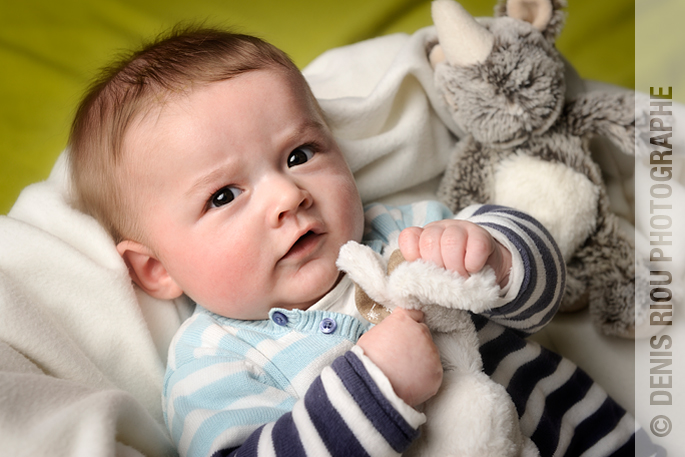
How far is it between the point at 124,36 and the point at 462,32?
0.93 meters

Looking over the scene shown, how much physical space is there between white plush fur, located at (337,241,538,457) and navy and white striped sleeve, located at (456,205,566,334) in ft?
0.37

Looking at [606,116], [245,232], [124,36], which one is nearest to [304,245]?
[245,232]

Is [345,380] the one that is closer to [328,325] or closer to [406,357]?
[406,357]

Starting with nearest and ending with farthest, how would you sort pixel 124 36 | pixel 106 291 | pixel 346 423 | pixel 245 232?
pixel 346 423 < pixel 245 232 < pixel 106 291 < pixel 124 36

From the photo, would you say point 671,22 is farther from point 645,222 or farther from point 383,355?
point 383,355

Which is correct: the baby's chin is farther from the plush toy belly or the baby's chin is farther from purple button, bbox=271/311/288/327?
the plush toy belly

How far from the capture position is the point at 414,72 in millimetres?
1178

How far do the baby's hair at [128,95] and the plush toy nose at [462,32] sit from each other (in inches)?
11.9

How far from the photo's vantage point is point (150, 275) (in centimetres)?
98

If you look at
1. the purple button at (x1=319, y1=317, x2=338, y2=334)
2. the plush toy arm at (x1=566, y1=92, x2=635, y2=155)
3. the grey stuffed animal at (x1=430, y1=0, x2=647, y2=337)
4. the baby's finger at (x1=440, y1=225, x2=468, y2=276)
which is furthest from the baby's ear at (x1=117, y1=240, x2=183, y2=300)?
the plush toy arm at (x1=566, y1=92, x2=635, y2=155)

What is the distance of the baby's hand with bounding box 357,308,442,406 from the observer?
0.63 m

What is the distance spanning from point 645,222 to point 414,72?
0.58 meters

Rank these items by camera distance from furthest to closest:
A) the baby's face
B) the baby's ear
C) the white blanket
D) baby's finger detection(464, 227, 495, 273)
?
the baby's ear → the baby's face → baby's finger detection(464, 227, 495, 273) → the white blanket

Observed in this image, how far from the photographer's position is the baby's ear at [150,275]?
0.97 metres
